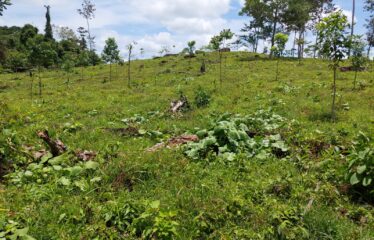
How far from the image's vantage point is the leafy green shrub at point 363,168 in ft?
17.6

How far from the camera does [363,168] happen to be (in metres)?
5.43

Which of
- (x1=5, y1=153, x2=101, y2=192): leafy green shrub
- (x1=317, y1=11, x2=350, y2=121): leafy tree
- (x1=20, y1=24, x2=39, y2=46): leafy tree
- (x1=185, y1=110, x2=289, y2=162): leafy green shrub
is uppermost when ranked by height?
(x1=20, y1=24, x2=39, y2=46): leafy tree

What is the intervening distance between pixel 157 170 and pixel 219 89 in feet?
46.8

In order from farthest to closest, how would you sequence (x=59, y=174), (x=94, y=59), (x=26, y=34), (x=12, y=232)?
(x=26, y=34) < (x=94, y=59) < (x=59, y=174) < (x=12, y=232)

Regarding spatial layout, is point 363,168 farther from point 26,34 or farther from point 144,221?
point 26,34

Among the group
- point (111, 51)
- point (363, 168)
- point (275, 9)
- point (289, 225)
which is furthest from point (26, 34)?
point (289, 225)

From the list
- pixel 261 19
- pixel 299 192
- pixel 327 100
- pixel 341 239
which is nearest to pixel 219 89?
pixel 327 100

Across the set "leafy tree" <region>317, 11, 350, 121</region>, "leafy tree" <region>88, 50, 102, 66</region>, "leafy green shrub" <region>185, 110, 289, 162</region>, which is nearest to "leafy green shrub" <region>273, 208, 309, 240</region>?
"leafy green shrub" <region>185, 110, 289, 162</region>

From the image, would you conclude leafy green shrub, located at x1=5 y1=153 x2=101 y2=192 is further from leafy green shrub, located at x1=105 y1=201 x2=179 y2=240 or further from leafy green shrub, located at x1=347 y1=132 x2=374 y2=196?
leafy green shrub, located at x1=347 y1=132 x2=374 y2=196

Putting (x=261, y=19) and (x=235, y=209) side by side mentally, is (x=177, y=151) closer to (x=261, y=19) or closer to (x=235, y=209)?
(x=235, y=209)

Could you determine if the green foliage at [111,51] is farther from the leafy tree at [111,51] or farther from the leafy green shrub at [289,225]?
the leafy green shrub at [289,225]

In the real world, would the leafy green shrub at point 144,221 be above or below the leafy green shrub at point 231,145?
below

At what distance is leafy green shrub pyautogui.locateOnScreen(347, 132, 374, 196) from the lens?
5371mm

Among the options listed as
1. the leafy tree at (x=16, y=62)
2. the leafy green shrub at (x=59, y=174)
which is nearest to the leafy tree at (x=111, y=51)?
the leafy tree at (x=16, y=62)
